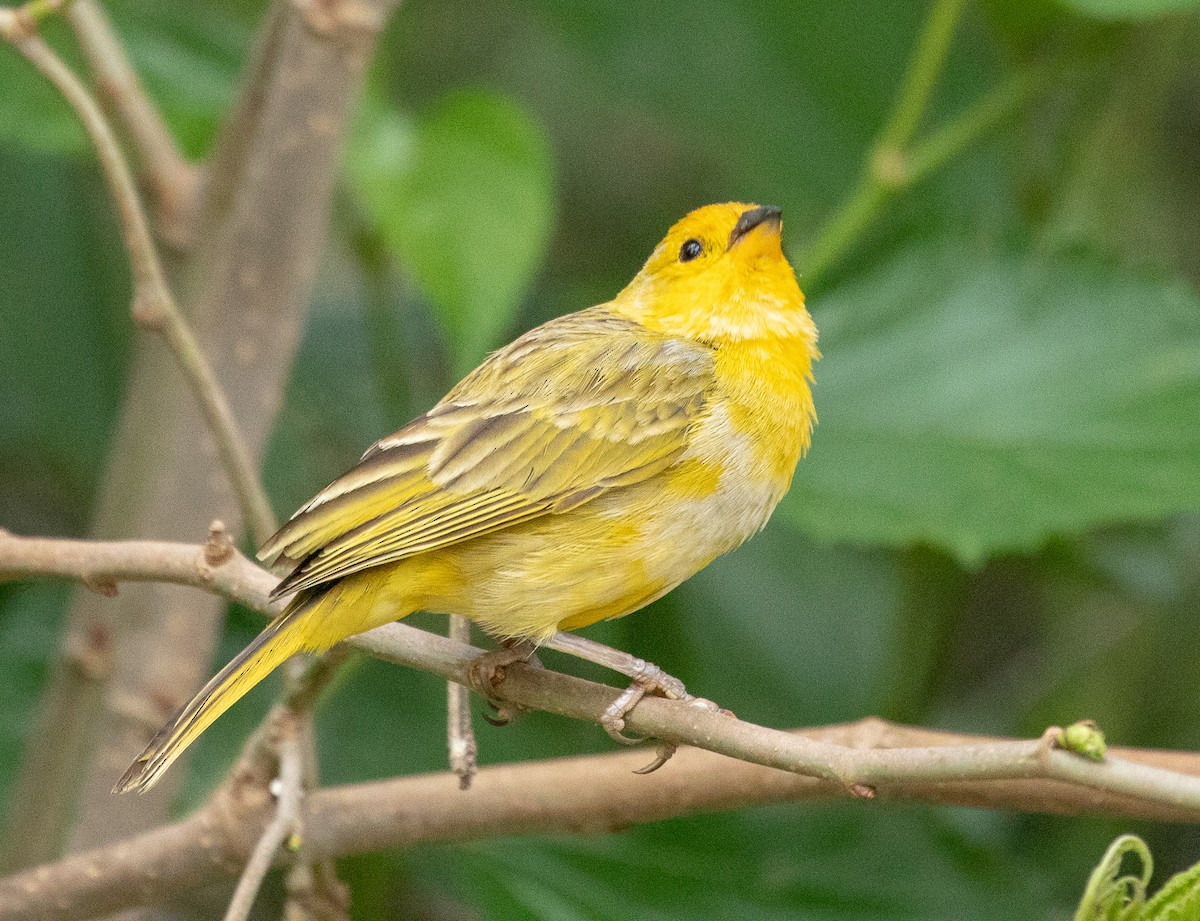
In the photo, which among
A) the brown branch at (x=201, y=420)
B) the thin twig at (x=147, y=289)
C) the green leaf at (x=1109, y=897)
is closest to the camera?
the green leaf at (x=1109, y=897)

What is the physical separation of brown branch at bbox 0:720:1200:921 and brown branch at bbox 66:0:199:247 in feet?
4.56

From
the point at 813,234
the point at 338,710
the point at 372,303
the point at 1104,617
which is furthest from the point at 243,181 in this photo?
the point at 1104,617

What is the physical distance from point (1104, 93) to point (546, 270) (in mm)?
1860

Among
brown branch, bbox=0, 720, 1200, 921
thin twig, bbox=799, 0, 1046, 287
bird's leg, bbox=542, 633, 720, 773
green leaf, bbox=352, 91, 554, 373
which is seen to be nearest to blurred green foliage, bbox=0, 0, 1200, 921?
green leaf, bbox=352, 91, 554, 373

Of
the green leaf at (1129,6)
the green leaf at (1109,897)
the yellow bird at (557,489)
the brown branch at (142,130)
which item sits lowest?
the green leaf at (1109,897)

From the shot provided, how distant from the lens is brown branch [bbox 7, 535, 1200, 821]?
1.48m

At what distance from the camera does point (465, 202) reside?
137 inches

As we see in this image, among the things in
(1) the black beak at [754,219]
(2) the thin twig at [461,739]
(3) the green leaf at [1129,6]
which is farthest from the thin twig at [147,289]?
(3) the green leaf at [1129,6]

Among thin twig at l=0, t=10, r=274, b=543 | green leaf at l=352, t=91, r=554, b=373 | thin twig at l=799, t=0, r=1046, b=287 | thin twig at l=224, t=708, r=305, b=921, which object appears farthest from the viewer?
thin twig at l=799, t=0, r=1046, b=287

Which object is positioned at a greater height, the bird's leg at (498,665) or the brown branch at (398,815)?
the bird's leg at (498,665)

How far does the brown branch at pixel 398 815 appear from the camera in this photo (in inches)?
96.0

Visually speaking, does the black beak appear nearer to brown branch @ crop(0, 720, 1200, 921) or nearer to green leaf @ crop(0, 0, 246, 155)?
brown branch @ crop(0, 720, 1200, 921)

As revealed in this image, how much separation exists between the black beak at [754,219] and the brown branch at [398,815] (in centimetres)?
103

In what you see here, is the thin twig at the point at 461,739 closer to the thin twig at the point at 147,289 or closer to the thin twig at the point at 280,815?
the thin twig at the point at 280,815
